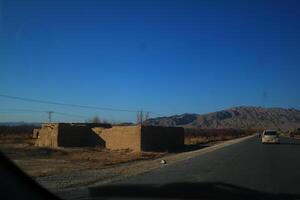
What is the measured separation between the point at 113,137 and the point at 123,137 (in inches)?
68.5

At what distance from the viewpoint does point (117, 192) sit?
15000mm

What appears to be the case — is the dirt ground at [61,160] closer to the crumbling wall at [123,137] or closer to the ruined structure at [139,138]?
the crumbling wall at [123,137]

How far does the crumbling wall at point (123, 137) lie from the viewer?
160 feet

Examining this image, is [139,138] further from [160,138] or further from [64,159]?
[64,159]

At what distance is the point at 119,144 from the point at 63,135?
5934 millimetres

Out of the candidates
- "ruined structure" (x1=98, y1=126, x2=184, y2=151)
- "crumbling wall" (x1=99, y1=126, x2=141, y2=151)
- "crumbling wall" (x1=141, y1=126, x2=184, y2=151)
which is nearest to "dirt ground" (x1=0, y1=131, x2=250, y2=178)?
"crumbling wall" (x1=99, y1=126, x2=141, y2=151)

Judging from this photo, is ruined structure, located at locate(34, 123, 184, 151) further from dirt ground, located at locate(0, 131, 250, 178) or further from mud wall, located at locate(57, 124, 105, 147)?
dirt ground, located at locate(0, 131, 250, 178)

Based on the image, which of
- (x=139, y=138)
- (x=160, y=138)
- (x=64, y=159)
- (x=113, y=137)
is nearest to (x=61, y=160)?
(x=64, y=159)

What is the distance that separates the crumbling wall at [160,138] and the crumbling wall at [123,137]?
0.54 metres

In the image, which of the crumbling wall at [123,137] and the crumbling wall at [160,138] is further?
the crumbling wall at [160,138]

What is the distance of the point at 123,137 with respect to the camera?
167 ft

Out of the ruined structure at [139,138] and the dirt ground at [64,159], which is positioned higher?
the ruined structure at [139,138]

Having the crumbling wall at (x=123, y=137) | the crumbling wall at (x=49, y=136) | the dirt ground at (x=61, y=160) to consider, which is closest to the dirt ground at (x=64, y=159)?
the dirt ground at (x=61, y=160)

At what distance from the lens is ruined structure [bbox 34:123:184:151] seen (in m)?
49.2
